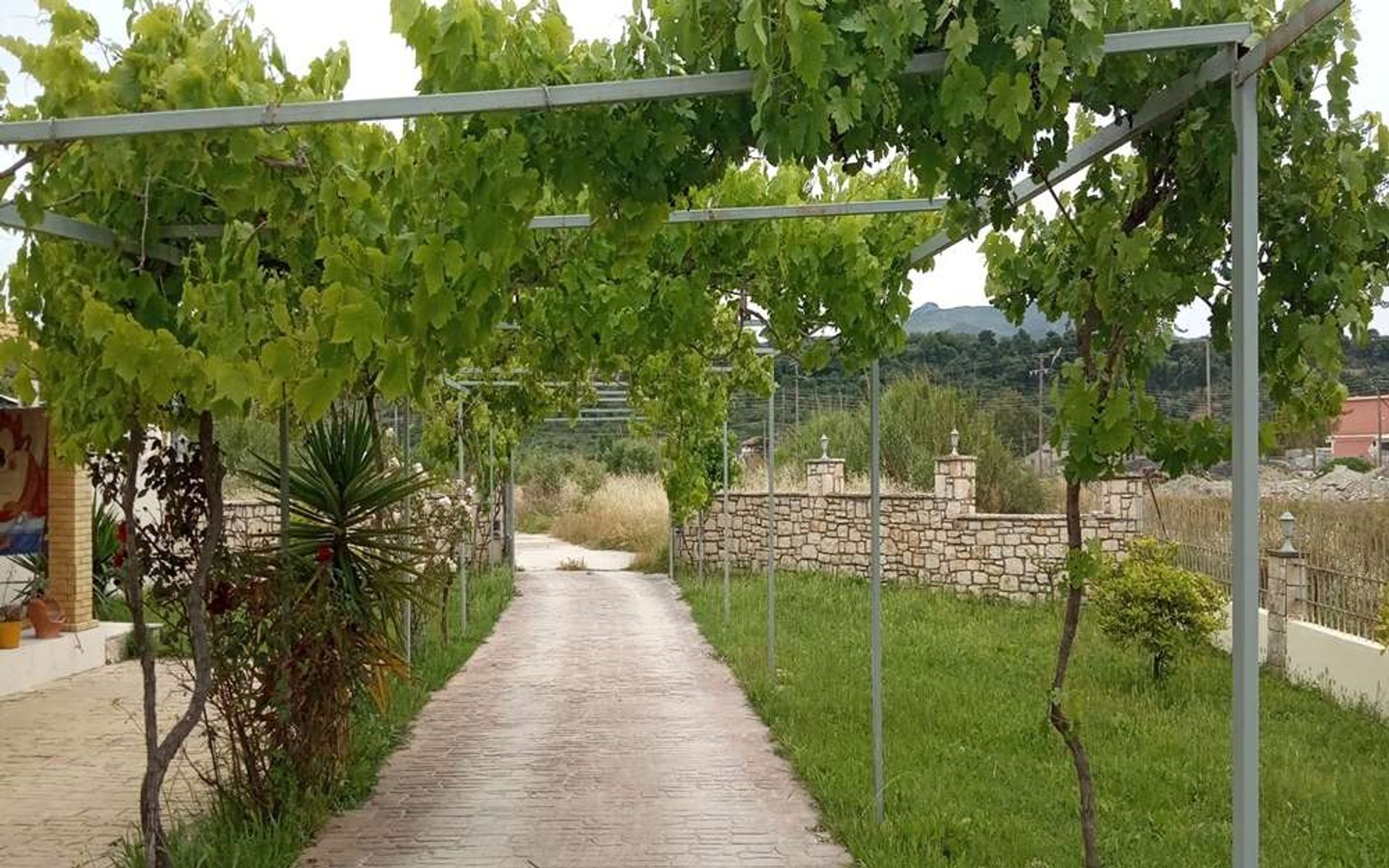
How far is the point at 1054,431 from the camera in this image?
11.3 feet

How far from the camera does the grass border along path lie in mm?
4770

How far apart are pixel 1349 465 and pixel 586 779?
13.5m

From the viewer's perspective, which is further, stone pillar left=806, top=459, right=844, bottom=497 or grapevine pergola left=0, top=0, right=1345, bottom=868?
stone pillar left=806, top=459, right=844, bottom=497

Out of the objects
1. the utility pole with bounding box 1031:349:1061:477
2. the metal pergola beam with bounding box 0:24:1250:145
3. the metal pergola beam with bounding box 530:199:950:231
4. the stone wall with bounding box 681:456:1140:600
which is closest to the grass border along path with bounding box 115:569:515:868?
the metal pergola beam with bounding box 530:199:950:231

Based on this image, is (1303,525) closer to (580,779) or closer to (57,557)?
(580,779)

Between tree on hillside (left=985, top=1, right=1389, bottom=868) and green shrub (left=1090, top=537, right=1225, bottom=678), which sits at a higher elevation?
tree on hillside (left=985, top=1, right=1389, bottom=868)

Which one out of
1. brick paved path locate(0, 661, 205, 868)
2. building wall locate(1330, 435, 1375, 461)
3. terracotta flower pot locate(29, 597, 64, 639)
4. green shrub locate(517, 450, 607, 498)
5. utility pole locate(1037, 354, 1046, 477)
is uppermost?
utility pole locate(1037, 354, 1046, 477)

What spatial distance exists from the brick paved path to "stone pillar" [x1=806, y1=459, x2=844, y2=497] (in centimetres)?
964

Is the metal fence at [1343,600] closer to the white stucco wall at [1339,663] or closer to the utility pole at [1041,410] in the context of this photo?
the white stucco wall at [1339,663]

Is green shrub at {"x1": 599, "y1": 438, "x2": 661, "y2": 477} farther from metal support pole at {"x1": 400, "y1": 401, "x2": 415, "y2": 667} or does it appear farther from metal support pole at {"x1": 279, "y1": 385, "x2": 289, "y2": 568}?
metal support pole at {"x1": 279, "y1": 385, "x2": 289, "y2": 568}

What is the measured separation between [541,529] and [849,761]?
2355 centimetres

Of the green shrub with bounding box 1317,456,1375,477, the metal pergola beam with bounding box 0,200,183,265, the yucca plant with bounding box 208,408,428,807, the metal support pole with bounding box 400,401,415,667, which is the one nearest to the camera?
the metal pergola beam with bounding box 0,200,183,265

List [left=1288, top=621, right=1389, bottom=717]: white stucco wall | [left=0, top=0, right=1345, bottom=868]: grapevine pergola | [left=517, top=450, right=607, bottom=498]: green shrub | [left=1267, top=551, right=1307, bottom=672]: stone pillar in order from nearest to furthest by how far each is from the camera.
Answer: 1. [left=0, top=0, right=1345, bottom=868]: grapevine pergola
2. [left=1288, top=621, right=1389, bottom=717]: white stucco wall
3. [left=1267, top=551, right=1307, bottom=672]: stone pillar
4. [left=517, top=450, right=607, bottom=498]: green shrub

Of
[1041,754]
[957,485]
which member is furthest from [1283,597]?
[957,485]
